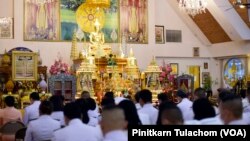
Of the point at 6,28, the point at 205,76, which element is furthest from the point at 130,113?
the point at 205,76

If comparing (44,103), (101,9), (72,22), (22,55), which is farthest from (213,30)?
(44,103)

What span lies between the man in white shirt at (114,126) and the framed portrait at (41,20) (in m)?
15.3

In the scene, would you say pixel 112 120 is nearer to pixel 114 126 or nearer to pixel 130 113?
pixel 114 126

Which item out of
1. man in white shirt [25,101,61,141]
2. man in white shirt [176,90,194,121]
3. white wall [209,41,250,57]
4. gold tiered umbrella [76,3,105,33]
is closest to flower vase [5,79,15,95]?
gold tiered umbrella [76,3,105,33]

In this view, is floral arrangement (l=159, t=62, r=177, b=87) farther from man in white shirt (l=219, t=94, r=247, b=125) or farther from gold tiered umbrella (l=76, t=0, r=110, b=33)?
man in white shirt (l=219, t=94, r=247, b=125)

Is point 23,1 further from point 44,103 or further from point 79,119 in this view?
point 79,119

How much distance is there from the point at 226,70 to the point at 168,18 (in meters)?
4.02

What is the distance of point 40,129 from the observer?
5723 millimetres

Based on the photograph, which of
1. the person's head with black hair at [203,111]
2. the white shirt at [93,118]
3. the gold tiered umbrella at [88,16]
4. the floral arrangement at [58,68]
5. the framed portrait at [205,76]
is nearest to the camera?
the person's head with black hair at [203,111]

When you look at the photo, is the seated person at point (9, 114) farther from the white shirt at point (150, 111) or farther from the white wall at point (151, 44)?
the white wall at point (151, 44)

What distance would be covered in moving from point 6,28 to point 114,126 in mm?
15438

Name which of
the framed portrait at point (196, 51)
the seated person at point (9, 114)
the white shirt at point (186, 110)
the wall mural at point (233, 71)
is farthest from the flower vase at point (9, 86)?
the wall mural at point (233, 71)

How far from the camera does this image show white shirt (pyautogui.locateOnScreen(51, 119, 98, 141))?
4.69 metres

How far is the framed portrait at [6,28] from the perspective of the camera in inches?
722
